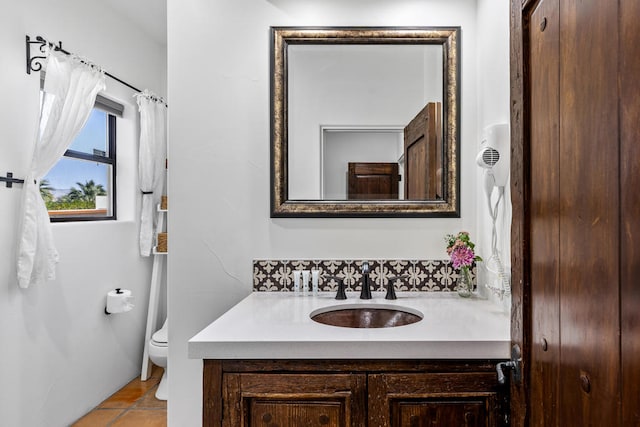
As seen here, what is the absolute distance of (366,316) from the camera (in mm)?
1641

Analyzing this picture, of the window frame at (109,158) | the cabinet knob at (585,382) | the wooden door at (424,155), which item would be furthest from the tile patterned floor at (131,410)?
the cabinet knob at (585,382)

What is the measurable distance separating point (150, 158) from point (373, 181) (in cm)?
190

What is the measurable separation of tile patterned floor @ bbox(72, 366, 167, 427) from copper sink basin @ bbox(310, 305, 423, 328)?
148cm

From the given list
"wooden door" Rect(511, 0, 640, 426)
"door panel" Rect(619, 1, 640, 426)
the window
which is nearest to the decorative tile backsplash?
"wooden door" Rect(511, 0, 640, 426)

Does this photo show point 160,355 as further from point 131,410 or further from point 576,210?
point 576,210

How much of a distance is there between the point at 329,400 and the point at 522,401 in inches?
20.3

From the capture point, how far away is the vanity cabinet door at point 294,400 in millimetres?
1194

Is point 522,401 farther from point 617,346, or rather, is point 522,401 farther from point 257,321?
point 257,321

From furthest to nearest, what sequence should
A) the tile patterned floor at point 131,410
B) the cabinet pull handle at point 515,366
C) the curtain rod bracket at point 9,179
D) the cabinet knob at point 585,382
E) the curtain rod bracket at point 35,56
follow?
the tile patterned floor at point 131,410 < the curtain rod bracket at point 35,56 < the curtain rod bracket at point 9,179 < the cabinet pull handle at point 515,366 < the cabinet knob at point 585,382

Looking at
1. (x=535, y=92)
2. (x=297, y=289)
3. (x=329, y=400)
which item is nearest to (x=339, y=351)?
(x=329, y=400)

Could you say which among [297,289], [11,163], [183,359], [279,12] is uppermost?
[279,12]

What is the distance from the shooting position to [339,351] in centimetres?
120

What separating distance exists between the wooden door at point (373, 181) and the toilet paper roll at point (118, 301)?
68.6 inches

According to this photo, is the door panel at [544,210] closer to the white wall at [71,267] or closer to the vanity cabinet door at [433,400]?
the vanity cabinet door at [433,400]
